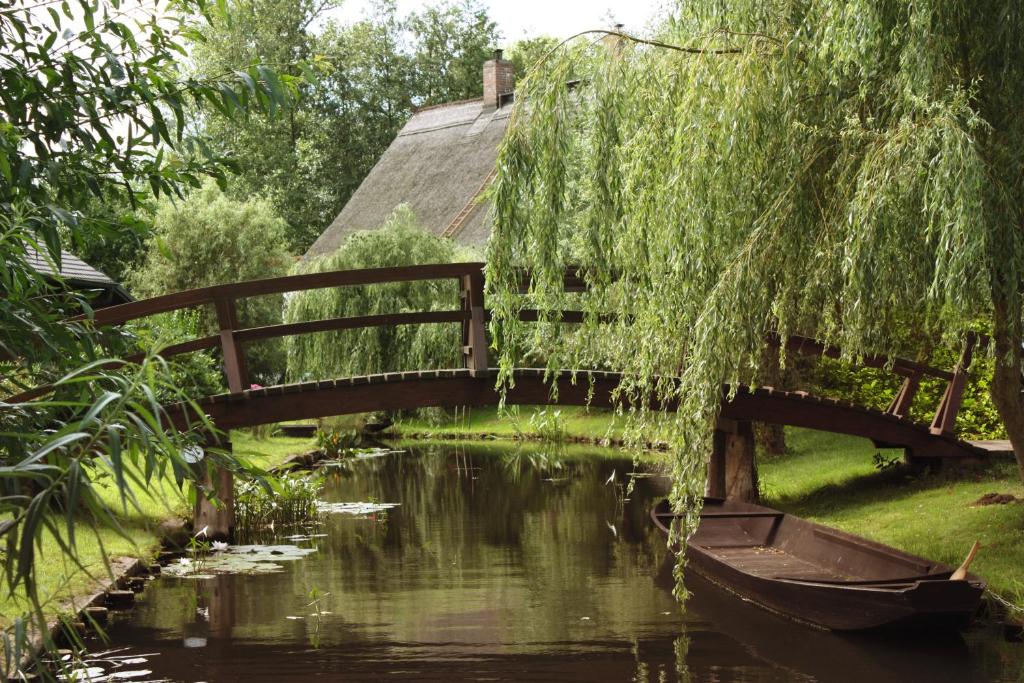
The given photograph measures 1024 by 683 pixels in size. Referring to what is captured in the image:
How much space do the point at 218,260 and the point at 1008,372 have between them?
19.1m

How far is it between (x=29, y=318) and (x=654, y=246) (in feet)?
17.1

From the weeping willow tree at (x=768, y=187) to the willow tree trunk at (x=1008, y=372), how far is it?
0.02m

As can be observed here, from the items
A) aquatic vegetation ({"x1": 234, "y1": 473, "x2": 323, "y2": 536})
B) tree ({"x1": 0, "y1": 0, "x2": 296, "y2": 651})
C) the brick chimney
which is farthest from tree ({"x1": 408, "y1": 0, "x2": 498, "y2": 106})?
tree ({"x1": 0, "y1": 0, "x2": 296, "y2": 651})

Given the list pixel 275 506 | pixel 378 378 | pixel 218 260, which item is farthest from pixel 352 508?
pixel 218 260

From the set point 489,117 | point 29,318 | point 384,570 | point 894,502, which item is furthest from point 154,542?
point 489,117

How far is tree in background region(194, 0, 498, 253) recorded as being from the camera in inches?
1340

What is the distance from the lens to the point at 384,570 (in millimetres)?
9586

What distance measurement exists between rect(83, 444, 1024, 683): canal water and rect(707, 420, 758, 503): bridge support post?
0.92m

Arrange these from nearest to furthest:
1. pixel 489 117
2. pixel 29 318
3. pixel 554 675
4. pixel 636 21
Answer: pixel 29 318, pixel 554 675, pixel 636 21, pixel 489 117

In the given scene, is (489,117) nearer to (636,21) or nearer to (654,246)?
(636,21)

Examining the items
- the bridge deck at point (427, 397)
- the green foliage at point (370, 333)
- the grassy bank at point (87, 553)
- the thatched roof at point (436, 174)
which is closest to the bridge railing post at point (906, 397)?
the bridge deck at point (427, 397)

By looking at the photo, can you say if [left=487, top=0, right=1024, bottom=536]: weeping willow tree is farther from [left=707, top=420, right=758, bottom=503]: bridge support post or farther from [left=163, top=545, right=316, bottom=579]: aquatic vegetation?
[left=707, top=420, right=758, bottom=503]: bridge support post

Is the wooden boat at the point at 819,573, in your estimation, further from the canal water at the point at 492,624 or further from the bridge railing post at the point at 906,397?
the bridge railing post at the point at 906,397

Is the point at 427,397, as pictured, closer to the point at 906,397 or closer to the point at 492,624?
the point at 492,624
